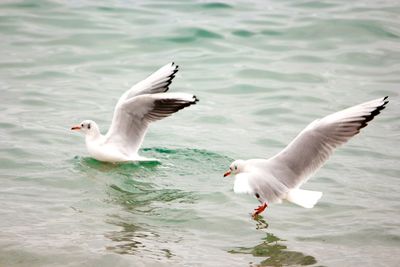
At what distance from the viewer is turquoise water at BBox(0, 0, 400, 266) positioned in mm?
6840

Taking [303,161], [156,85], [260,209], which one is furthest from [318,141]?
[156,85]

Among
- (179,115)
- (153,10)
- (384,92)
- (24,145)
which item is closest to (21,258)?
(24,145)

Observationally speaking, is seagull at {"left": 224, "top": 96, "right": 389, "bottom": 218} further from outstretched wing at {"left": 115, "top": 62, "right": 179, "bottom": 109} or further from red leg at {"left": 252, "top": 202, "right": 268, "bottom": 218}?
outstretched wing at {"left": 115, "top": 62, "right": 179, "bottom": 109}

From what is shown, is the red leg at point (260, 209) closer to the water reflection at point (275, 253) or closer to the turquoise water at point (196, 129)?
the turquoise water at point (196, 129)

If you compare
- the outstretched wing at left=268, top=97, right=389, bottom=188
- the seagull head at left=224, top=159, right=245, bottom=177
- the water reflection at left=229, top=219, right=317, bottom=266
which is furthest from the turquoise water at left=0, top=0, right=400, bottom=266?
the outstretched wing at left=268, top=97, right=389, bottom=188

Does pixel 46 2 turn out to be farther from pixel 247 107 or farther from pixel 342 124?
pixel 342 124

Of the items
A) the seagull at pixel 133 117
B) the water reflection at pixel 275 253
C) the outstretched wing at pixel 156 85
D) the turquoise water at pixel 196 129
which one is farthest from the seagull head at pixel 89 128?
the water reflection at pixel 275 253

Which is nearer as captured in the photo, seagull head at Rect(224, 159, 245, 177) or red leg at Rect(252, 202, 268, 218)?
red leg at Rect(252, 202, 268, 218)

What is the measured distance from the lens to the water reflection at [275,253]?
647 centimetres

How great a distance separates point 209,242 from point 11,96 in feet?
18.9

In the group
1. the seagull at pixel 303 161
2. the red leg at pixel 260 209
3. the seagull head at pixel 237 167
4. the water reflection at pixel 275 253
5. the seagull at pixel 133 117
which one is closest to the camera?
the water reflection at pixel 275 253

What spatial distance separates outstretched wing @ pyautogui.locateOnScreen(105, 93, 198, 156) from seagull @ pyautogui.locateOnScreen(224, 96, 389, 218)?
146cm

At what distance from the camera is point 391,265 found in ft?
21.4

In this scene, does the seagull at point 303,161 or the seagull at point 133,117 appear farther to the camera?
the seagull at point 133,117
